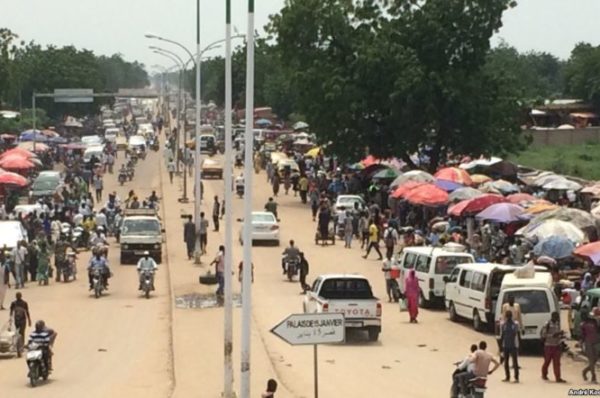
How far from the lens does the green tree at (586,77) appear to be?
127m

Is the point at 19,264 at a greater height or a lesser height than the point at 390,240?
lesser

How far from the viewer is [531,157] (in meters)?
89.1

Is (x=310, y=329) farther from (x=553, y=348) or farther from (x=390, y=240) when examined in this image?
(x=390, y=240)

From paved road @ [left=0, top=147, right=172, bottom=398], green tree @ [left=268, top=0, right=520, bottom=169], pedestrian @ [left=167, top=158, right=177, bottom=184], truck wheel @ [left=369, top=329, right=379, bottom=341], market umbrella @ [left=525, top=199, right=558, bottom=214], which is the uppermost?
green tree @ [left=268, top=0, right=520, bottom=169]

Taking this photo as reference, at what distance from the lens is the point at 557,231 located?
1323 inches

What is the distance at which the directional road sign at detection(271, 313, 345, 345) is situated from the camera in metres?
16.5

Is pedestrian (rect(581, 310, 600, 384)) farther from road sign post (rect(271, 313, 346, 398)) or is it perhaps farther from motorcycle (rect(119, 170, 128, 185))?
motorcycle (rect(119, 170, 128, 185))

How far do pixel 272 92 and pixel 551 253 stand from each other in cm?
10444

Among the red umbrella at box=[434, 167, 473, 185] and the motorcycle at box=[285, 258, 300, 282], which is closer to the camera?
the motorcycle at box=[285, 258, 300, 282]

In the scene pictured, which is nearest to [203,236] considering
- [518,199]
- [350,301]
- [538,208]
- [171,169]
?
[518,199]

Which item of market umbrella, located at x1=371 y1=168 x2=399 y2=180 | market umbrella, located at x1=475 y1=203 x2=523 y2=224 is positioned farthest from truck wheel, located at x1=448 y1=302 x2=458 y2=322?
A: market umbrella, located at x1=371 y1=168 x2=399 y2=180

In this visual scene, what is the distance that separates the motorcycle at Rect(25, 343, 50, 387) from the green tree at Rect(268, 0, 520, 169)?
37407 millimetres

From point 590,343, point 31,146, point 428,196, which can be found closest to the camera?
point 590,343

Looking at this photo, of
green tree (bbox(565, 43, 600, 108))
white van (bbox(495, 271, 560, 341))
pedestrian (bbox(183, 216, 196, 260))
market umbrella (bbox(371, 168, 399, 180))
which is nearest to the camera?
white van (bbox(495, 271, 560, 341))
